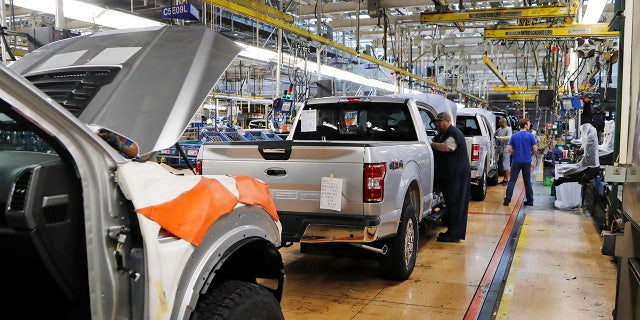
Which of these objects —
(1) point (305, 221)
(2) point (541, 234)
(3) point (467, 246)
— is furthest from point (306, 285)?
(2) point (541, 234)

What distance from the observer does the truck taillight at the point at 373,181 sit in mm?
4426

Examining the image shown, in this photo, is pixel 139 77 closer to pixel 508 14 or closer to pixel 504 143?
pixel 508 14

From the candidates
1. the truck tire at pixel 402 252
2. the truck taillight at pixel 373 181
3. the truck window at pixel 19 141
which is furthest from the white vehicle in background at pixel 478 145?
the truck window at pixel 19 141

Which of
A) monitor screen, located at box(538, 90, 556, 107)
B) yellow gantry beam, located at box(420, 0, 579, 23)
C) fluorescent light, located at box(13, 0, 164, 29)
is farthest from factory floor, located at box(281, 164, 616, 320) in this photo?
monitor screen, located at box(538, 90, 556, 107)

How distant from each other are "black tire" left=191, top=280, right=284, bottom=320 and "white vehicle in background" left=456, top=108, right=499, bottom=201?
8.44 meters

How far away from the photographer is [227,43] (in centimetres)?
274

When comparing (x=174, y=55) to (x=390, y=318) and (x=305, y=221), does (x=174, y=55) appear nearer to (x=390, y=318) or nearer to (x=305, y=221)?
(x=305, y=221)

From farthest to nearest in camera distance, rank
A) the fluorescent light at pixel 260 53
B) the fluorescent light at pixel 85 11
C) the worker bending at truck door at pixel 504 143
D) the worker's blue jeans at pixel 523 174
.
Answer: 1. the worker bending at truck door at pixel 504 143
2. the worker's blue jeans at pixel 523 174
3. the fluorescent light at pixel 260 53
4. the fluorescent light at pixel 85 11

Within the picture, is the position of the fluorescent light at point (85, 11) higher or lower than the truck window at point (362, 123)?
higher

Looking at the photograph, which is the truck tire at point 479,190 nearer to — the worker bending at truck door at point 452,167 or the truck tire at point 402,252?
the worker bending at truck door at point 452,167

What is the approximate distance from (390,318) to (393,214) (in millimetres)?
959

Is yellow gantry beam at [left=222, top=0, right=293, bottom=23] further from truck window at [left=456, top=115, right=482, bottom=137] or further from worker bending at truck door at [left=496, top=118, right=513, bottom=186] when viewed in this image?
worker bending at truck door at [left=496, top=118, right=513, bottom=186]

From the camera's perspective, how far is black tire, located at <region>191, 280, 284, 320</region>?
2090mm

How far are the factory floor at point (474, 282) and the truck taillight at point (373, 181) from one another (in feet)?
3.23
